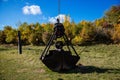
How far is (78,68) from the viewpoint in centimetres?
1356

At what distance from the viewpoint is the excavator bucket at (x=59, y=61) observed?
41.7 ft

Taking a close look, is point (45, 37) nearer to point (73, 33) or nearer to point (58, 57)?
point (73, 33)

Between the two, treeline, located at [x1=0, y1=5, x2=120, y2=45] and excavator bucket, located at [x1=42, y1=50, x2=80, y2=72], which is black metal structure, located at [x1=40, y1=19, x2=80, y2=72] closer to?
excavator bucket, located at [x1=42, y1=50, x2=80, y2=72]

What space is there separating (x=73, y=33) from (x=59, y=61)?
31.5 meters

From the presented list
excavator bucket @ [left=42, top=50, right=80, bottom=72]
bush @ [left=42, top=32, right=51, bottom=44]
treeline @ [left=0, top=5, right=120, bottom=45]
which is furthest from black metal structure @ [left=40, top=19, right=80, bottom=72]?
bush @ [left=42, top=32, right=51, bottom=44]

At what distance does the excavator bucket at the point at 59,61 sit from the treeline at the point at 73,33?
88.5 feet

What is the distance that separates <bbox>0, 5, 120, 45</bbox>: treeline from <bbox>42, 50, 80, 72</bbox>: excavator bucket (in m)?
27.0

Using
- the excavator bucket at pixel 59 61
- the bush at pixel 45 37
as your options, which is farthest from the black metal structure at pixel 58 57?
the bush at pixel 45 37

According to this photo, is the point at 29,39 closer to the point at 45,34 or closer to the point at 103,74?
the point at 45,34

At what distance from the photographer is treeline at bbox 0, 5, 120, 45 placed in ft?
137

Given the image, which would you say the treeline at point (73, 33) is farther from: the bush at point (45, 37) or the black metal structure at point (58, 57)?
the black metal structure at point (58, 57)

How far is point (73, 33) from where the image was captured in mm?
44156

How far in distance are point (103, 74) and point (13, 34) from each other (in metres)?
40.6

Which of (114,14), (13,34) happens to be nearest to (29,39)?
(13,34)
